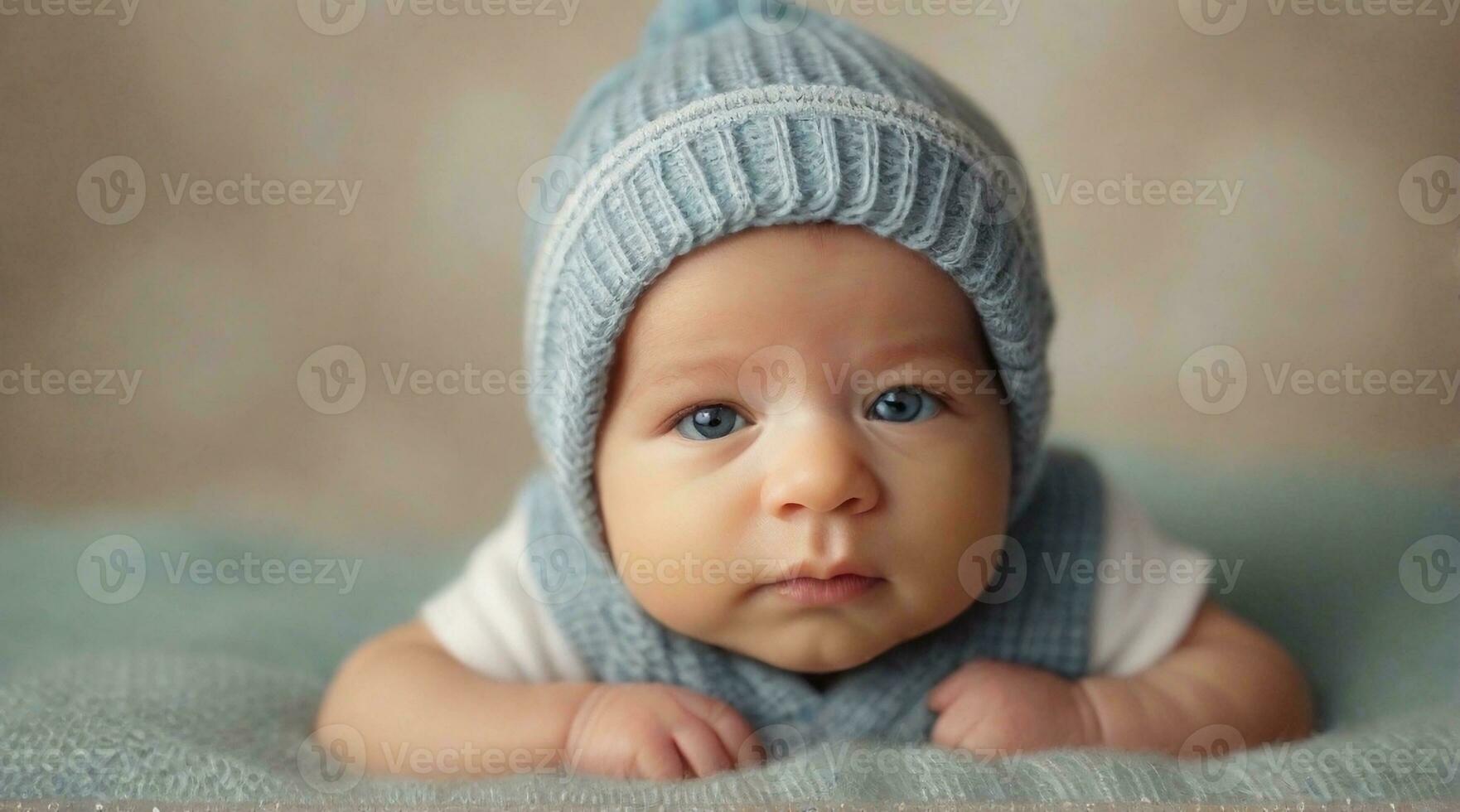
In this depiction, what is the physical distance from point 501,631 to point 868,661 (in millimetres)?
314

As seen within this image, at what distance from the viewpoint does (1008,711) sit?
98 centimetres

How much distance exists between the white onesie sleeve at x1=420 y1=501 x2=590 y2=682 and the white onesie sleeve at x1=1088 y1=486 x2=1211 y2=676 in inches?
17.7

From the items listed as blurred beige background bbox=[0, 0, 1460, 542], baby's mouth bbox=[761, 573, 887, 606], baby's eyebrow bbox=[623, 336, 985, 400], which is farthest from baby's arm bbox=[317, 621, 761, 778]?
blurred beige background bbox=[0, 0, 1460, 542]

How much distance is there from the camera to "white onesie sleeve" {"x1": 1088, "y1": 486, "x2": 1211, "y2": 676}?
1127mm

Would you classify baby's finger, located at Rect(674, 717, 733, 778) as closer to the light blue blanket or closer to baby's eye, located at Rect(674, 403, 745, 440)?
the light blue blanket

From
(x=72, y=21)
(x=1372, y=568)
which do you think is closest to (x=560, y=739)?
(x=72, y=21)

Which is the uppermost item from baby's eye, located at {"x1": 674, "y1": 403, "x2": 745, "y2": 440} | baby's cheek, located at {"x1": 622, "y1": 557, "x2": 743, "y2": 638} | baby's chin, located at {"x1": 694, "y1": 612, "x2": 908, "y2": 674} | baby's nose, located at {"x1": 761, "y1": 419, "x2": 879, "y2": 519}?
baby's eye, located at {"x1": 674, "y1": 403, "x2": 745, "y2": 440}

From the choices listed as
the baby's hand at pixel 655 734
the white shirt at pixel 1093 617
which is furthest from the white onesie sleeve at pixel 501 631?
the baby's hand at pixel 655 734

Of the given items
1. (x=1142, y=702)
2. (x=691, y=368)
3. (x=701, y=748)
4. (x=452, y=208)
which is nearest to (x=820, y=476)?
(x=691, y=368)

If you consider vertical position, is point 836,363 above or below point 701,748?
above

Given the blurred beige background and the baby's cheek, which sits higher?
the blurred beige background

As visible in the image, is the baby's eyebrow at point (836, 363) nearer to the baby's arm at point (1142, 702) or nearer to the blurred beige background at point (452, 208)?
the baby's arm at point (1142, 702)

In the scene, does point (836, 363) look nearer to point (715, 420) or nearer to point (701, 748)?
point (715, 420)

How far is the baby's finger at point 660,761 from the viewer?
3.03 ft
